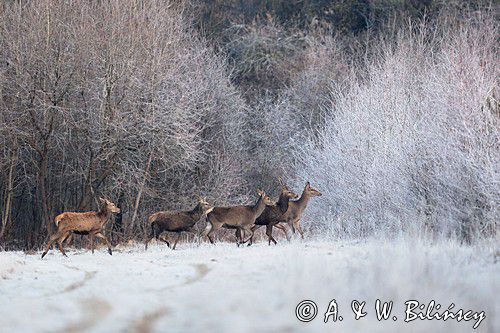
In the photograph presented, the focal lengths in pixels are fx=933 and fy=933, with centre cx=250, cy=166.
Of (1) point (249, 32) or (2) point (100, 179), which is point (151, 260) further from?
(1) point (249, 32)

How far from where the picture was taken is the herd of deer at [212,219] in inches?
782

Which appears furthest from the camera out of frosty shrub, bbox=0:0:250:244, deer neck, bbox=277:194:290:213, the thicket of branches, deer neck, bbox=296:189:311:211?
frosty shrub, bbox=0:0:250:244

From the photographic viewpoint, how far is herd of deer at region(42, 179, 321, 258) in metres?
19.9

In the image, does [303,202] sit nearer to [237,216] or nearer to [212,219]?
[237,216]

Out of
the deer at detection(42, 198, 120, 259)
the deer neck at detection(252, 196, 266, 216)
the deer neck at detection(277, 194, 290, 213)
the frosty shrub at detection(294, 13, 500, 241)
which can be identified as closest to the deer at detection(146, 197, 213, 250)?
the deer neck at detection(252, 196, 266, 216)

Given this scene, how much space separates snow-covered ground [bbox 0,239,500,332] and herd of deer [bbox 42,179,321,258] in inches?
163

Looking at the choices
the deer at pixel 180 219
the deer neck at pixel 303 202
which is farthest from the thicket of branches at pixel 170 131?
the deer at pixel 180 219

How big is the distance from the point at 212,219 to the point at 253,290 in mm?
9880

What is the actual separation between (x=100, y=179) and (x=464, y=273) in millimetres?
17637

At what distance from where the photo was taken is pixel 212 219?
21.0 meters

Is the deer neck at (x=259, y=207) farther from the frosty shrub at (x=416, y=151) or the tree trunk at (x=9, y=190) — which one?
the tree trunk at (x=9, y=190)

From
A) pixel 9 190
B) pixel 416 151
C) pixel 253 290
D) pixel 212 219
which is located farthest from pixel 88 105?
pixel 253 290

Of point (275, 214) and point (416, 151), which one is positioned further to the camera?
point (416, 151)

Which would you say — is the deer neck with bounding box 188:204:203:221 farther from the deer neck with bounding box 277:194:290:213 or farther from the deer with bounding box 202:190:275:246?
the deer neck with bounding box 277:194:290:213
